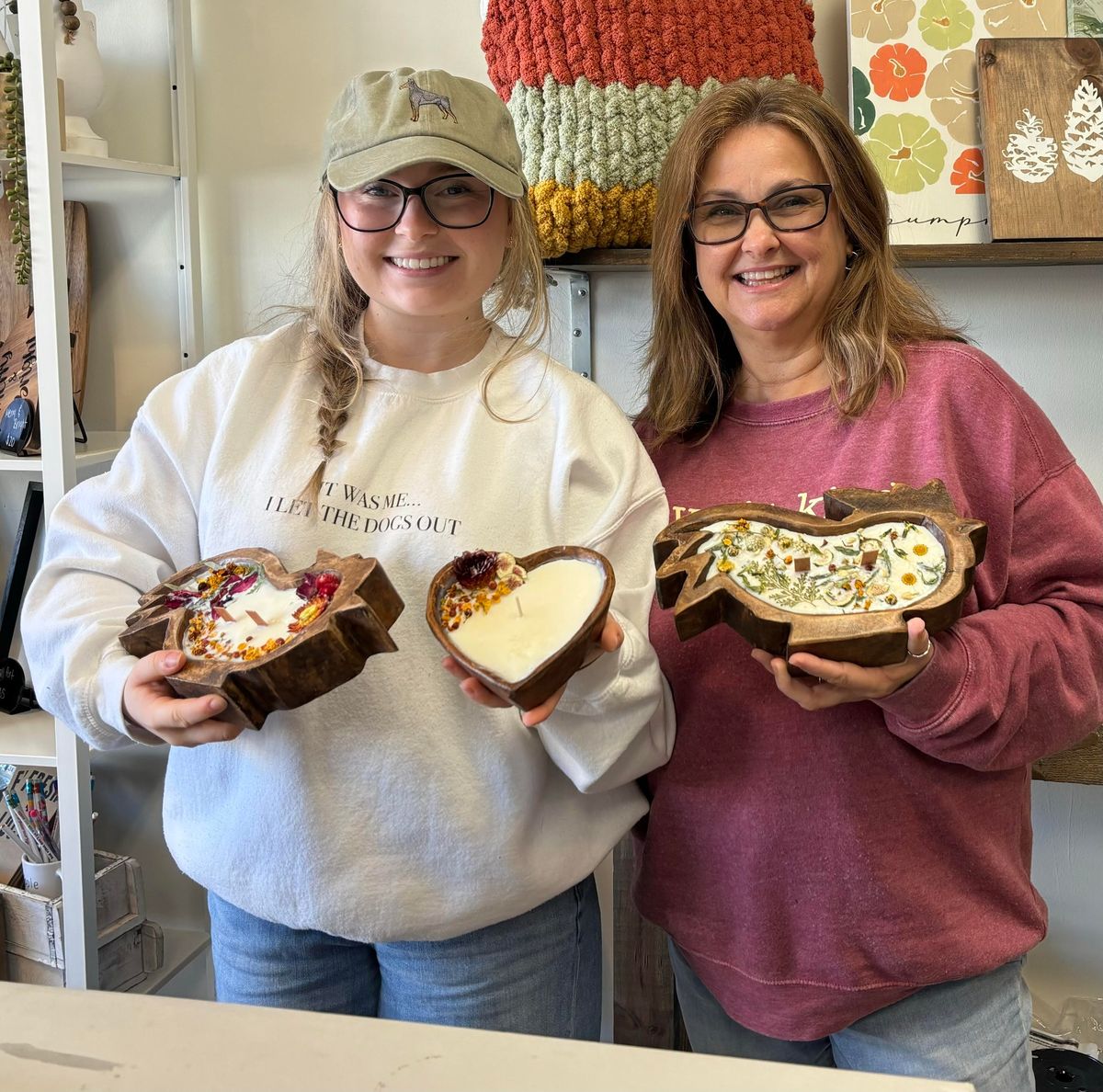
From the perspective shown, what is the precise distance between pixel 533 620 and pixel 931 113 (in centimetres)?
101

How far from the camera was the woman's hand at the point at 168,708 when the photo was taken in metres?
0.97

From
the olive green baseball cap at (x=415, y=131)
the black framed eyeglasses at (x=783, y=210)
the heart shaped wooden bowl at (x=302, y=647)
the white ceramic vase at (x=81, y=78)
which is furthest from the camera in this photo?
the white ceramic vase at (x=81, y=78)

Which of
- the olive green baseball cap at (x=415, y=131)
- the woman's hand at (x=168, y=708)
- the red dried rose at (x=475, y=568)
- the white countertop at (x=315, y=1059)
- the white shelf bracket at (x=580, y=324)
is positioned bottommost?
the white countertop at (x=315, y=1059)

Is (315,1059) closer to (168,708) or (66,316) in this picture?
(168,708)

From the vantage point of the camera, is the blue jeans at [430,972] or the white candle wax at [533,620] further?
the blue jeans at [430,972]

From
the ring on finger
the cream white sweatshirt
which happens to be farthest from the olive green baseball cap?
the ring on finger

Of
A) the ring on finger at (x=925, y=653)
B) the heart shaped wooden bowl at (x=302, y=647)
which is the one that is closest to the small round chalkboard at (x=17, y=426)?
the heart shaped wooden bowl at (x=302, y=647)

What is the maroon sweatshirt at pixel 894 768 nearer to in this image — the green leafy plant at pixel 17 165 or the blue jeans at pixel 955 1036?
the blue jeans at pixel 955 1036

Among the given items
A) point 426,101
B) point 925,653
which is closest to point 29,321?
point 426,101

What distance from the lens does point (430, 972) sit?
1124mm

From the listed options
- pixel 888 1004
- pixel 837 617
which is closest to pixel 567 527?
pixel 837 617

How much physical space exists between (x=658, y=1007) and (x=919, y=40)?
1496 millimetres

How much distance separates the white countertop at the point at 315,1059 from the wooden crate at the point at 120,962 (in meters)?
1.05

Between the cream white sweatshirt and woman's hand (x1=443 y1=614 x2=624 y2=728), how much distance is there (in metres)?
0.03
